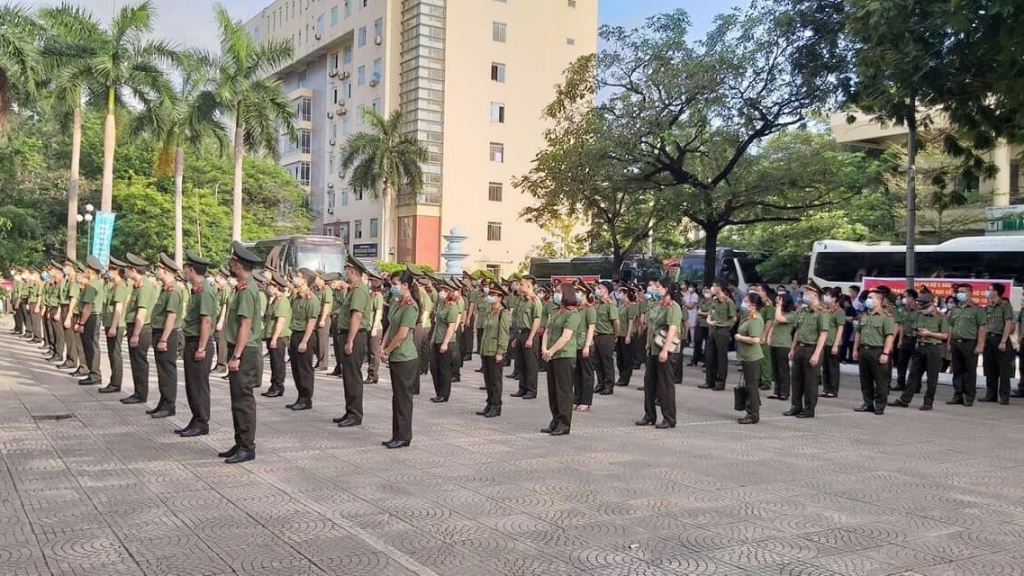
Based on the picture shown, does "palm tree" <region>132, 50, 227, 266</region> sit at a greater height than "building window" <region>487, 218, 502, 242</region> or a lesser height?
greater

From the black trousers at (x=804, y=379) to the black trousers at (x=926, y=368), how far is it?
236 cm

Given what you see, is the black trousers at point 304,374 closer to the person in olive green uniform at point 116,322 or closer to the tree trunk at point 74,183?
the person in olive green uniform at point 116,322

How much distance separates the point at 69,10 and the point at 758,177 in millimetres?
23017

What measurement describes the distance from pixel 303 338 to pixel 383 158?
36.7 meters

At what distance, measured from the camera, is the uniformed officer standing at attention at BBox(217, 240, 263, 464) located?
7.91 meters

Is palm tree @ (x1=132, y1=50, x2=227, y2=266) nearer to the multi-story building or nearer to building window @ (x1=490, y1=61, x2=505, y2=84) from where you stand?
the multi-story building

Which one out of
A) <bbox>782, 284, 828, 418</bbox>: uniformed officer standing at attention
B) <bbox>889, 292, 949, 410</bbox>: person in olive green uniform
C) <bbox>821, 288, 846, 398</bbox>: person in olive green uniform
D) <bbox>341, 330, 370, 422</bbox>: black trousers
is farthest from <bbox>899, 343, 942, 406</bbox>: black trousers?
<bbox>341, 330, 370, 422</bbox>: black trousers

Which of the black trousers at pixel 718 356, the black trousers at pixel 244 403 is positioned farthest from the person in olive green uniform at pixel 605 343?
the black trousers at pixel 244 403

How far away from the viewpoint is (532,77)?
57.2 meters

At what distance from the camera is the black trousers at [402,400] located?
8.77 m

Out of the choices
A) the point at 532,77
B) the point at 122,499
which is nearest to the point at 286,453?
the point at 122,499

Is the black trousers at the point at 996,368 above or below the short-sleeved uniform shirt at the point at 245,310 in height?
below

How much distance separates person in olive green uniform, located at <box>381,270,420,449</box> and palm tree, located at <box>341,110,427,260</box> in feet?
127

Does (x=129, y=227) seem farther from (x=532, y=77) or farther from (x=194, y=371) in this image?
(x=194, y=371)
